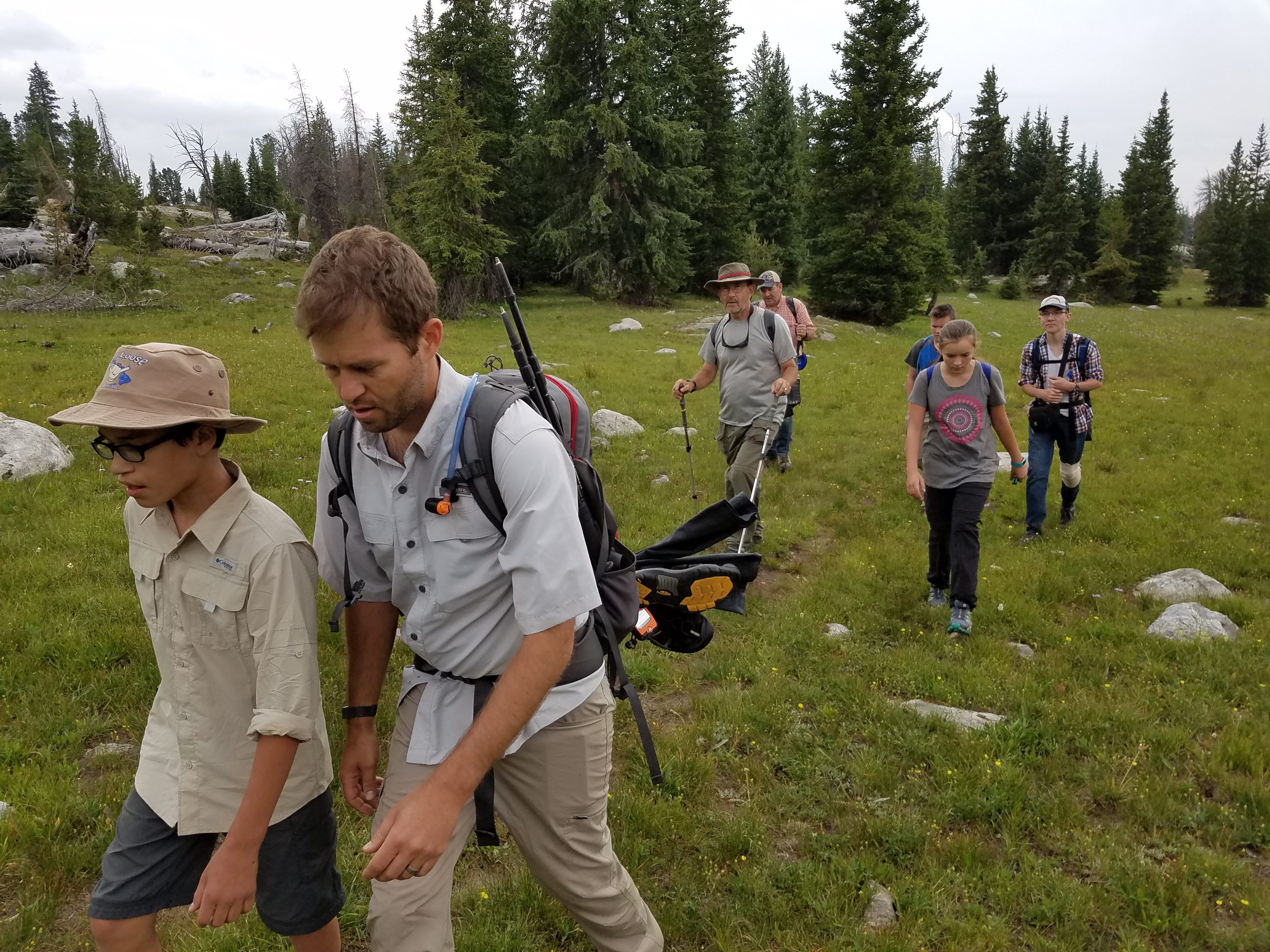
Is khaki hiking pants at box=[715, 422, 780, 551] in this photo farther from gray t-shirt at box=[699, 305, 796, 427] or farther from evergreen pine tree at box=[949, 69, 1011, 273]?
evergreen pine tree at box=[949, 69, 1011, 273]

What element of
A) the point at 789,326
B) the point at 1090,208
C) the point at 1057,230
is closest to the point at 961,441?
the point at 789,326

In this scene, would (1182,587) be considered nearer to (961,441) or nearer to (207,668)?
(961,441)

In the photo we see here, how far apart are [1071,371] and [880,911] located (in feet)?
23.7

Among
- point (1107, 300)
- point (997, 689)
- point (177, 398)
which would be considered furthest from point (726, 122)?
point (177, 398)

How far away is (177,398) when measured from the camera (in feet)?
7.43

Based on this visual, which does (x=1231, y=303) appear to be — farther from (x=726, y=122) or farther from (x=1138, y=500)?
(x=1138, y=500)

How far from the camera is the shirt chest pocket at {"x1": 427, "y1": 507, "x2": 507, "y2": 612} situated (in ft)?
7.02

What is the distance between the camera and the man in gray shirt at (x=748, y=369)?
25.9ft

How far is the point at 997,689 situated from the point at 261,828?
5142 mm


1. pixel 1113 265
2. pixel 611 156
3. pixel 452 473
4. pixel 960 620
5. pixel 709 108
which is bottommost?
pixel 960 620

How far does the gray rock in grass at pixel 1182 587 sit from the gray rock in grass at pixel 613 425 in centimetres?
755

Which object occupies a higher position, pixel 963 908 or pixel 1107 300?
pixel 1107 300

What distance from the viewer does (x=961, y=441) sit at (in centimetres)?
654

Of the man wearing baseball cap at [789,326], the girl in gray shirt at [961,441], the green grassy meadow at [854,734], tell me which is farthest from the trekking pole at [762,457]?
the man wearing baseball cap at [789,326]
